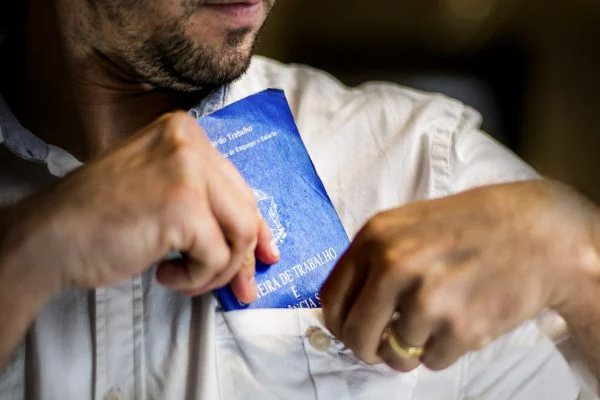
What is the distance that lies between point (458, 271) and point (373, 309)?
0.18 ft

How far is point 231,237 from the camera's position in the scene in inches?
19.7

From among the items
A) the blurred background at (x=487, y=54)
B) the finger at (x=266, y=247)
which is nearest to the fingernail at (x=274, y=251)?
the finger at (x=266, y=247)

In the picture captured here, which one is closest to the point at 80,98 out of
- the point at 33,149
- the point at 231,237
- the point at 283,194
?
the point at 33,149

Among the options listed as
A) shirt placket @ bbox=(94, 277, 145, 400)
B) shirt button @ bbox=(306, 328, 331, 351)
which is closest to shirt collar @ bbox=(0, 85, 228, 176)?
shirt placket @ bbox=(94, 277, 145, 400)

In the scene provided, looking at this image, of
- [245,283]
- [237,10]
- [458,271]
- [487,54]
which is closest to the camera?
[458,271]

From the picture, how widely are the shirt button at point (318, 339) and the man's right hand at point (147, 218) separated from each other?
0.49ft

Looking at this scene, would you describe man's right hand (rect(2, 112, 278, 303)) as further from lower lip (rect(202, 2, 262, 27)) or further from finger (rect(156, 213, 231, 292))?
lower lip (rect(202, 2, 262, 27))

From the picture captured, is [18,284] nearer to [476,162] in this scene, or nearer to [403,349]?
[403,349]

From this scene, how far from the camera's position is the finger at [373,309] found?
47 centimetres

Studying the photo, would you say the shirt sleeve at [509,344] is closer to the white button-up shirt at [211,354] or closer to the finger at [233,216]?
the white button-up shirt at [211,354]

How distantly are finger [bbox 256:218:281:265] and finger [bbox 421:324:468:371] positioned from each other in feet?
0.46

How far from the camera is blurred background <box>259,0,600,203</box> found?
123 cm

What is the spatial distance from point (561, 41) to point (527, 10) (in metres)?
0.08

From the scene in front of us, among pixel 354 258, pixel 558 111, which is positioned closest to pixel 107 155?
pixel 354 258
